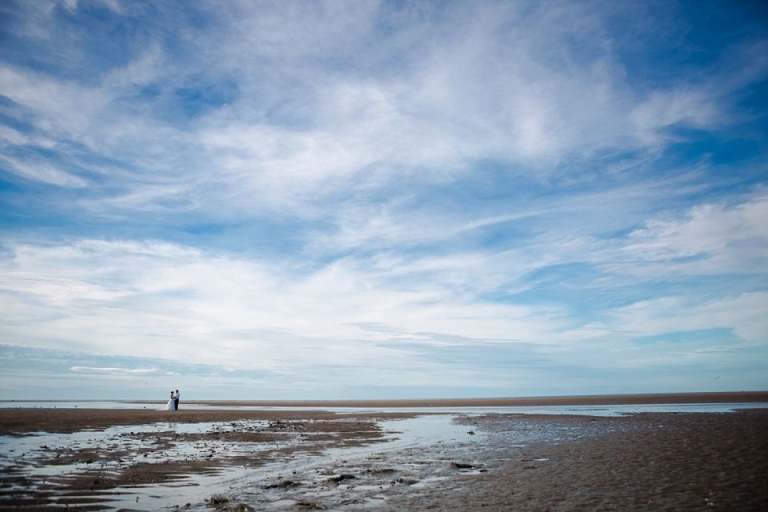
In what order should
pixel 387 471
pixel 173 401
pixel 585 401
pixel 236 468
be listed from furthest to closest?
pixel 585 401 < pixel 173 401 < pixel 236 468 < pixel 387 471

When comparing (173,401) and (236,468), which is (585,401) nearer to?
(173,401)

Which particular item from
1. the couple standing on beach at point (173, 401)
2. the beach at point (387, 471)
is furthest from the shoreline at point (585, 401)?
the beach at point (387, 471)

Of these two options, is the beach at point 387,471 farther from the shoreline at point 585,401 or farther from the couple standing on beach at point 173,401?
the shoreline at point 585,401

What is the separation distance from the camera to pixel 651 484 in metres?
15.1

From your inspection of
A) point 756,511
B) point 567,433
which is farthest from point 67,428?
point 756,511

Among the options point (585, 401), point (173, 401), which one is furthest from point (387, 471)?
point (585, 401)

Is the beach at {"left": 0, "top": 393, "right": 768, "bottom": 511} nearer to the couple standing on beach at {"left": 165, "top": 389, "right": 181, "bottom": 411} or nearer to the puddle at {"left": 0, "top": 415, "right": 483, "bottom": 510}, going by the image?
the puddle at {"left": 0, "top": 415, "right": 483, "bottom": 510}

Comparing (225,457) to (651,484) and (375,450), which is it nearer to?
(375,450)

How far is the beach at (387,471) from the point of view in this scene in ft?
43.3

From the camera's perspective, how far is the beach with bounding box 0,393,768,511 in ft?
43.3

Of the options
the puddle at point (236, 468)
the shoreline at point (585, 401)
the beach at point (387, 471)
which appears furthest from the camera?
the shoreline at point (585, 401)

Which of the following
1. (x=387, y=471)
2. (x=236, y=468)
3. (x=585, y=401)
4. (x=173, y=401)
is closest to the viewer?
(x=387, y=471)

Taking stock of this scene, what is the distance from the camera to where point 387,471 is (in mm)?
18516

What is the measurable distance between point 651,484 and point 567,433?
18.8 metres
